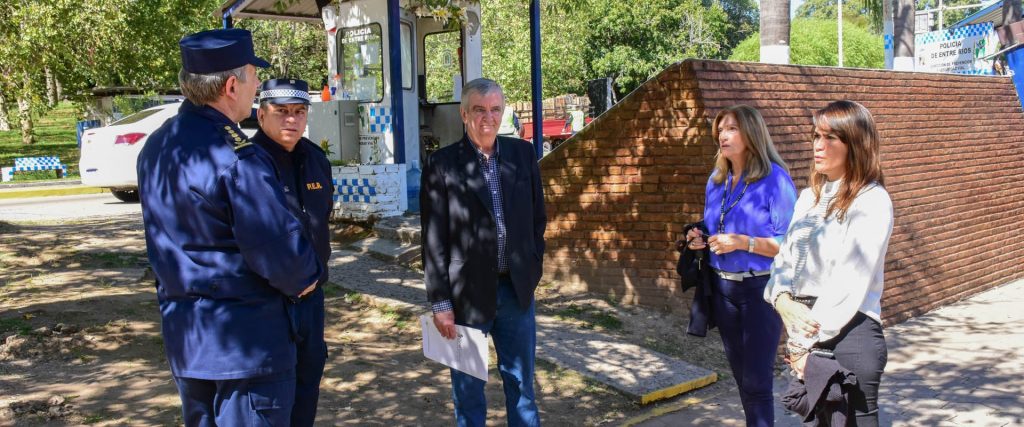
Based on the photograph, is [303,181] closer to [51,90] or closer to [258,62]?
[258,62]

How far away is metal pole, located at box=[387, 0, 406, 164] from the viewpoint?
10.1 m

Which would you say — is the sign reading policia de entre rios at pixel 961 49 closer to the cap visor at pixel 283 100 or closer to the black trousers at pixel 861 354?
the black trousers at pixel 861 354

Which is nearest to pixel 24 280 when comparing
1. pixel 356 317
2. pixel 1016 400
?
pixel 356 317

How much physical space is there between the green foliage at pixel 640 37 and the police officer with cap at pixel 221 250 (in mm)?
39242

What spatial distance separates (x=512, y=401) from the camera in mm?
4102

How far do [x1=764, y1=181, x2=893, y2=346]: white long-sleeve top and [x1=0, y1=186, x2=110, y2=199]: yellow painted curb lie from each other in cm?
1918

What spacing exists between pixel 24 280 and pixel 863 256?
23.4 feet

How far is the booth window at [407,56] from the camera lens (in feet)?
37.7

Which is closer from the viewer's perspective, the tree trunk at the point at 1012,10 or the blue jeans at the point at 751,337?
the blue jeans at the point at 751,337

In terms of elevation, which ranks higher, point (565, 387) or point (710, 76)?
point (710, 76)

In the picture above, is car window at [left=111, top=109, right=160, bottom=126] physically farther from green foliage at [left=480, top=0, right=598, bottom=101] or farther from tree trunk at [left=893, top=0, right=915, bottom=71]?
green foliage at [left=480, top=0, right=598, bottom=101]

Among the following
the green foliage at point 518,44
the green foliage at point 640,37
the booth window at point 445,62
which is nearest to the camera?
the booth window at point 445,62

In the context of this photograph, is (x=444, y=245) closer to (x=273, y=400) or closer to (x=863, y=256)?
(x=273, y=400)

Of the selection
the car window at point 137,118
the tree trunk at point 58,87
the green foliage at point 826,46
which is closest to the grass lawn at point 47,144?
the tree trunk at point 58,87
